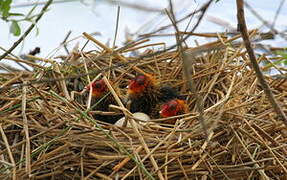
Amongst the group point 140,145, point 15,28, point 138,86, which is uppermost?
point 15,28

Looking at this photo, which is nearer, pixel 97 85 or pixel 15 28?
pixel 15 28

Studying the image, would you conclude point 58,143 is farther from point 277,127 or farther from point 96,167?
point 277,127

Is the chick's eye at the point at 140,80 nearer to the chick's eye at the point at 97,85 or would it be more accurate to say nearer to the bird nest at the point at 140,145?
the chick's eye at the point at 97,85

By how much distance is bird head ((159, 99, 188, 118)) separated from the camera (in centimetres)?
136

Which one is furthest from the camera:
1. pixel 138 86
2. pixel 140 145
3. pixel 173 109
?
pixel 138 86

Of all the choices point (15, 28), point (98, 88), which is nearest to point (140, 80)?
point (98, 88)

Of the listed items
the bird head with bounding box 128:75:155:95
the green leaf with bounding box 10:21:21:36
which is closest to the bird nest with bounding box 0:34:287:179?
the green leaf with bounding box 10:21:21:36

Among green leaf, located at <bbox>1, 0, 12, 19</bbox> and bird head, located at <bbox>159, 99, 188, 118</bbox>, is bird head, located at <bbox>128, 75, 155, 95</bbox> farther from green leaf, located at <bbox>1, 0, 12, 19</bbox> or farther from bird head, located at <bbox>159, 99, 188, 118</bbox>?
green leaf, located at <bbox>1, 0, 12, 19</bbox>

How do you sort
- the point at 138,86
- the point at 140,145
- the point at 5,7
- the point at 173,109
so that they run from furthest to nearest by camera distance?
the point at 138,86, the point at 173,109, the point at 140,145, the point at 5,7

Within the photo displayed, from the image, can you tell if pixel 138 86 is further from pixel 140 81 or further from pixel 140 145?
pixel 140 145

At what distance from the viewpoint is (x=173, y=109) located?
1358mm

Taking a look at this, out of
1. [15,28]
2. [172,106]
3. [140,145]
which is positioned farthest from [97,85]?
[15,28]

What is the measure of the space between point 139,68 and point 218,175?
0.72 m

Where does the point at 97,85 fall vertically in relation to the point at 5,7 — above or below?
below
